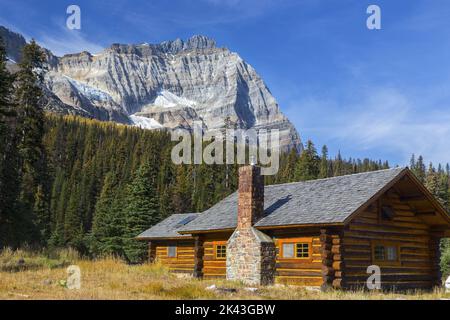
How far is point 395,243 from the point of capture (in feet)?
84.2

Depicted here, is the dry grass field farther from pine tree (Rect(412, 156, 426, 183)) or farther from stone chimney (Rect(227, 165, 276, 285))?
Result: pine tree (Rect(412, 156, 426, 183))

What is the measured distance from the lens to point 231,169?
102 metres

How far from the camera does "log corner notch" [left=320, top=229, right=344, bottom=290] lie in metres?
22.2

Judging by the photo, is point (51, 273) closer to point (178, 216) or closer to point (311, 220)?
point (311, 220)

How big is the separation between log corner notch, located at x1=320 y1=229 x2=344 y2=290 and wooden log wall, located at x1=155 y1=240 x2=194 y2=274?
13585 mm

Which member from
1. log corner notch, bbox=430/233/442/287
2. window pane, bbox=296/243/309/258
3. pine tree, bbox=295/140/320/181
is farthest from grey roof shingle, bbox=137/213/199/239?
pine tree, bbox=295/140/320/181

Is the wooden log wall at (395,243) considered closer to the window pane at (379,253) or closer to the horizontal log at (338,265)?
the window pane at (379,253)

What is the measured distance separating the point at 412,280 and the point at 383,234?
3453 mm

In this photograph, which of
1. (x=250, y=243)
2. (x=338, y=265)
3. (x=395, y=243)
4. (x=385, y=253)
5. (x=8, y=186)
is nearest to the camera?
(x=338, y=265)

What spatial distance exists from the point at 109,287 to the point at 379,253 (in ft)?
44.5

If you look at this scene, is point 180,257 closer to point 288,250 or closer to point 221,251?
point 221,251

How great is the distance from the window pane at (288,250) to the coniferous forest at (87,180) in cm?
1880

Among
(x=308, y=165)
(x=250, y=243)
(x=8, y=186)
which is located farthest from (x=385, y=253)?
(x=308, y=165)

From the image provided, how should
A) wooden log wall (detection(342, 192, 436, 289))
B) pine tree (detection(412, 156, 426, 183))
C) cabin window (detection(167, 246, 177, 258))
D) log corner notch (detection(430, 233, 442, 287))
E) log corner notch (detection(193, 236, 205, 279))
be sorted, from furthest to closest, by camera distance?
pine tree (detection(412, 156, 426, 183)), cabin window (detection(167, 246, 177, 258)), log corner notch (detection(193, 236, 205, 279)), log corner notch (detection(430, 233, 442, 287)), wooden log wall (detection(342, 192, 436, 289))
